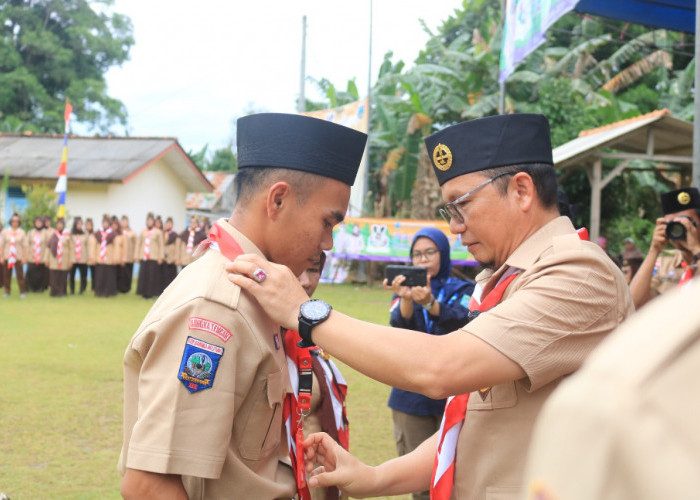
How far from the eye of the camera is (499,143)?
2.37 metres

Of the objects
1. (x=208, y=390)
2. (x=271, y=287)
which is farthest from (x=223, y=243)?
(x=208, y=390)

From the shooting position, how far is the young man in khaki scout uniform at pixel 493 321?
6.34 ft

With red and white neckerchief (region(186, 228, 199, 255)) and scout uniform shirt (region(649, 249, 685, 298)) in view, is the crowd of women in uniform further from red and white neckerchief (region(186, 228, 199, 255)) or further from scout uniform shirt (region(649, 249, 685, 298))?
scout uniform shirt (region(649, 249, 685, 298))

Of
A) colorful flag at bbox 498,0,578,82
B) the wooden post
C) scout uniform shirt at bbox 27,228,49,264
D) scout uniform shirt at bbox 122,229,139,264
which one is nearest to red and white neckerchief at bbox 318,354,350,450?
colorful flag at bbox 498,0,578,82

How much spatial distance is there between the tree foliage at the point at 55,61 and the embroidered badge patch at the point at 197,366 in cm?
3630

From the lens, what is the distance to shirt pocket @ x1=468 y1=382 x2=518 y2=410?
2133mm

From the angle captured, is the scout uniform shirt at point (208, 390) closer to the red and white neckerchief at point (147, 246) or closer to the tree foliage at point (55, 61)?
the red and white neckerchief at point (147, 246)

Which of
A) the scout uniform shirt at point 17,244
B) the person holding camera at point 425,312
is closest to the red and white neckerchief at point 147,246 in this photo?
the scout uniform shirt at point 17,244

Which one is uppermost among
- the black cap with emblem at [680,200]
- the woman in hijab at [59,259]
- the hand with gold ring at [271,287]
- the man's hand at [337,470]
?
the black cap with emblem at [680,200]

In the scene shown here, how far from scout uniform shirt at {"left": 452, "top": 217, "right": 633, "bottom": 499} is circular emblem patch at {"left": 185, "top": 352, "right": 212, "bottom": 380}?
69 centimetres

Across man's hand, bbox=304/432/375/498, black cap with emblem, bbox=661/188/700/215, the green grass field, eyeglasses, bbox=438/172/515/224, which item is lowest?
the green grass field

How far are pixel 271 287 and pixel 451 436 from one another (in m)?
0.77

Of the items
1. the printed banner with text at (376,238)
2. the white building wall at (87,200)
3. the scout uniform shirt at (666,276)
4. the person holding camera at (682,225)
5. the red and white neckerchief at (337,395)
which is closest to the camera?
the red and white neckerchief at (337,395)

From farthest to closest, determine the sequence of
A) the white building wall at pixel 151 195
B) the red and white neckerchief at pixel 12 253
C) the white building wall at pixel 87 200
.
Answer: the white building wall at pixel 151 195 < the white building wall at pixel 87 200 < the red and white neckerchief at pixel 12 253
